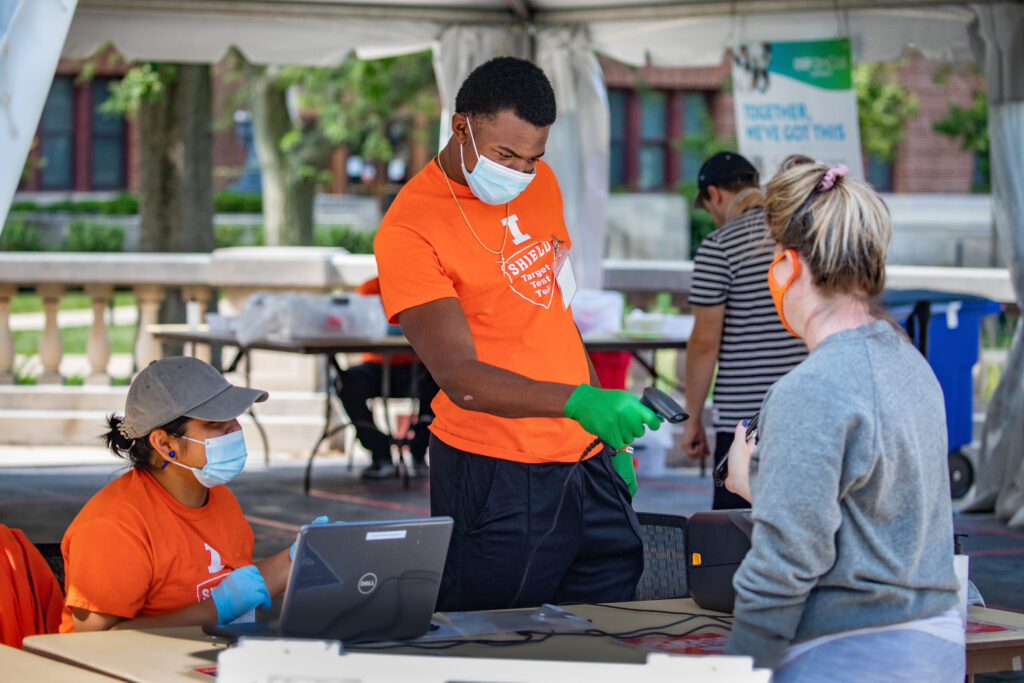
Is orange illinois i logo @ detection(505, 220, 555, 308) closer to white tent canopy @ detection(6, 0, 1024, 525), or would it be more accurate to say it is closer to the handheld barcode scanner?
the handheld barcode scanner

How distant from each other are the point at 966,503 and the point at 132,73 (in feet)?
29.3

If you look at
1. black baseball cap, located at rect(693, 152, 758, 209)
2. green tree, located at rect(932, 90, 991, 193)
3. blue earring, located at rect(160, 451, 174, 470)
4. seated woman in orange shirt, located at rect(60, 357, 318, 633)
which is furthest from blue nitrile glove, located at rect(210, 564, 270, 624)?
green tree, located at rect(932, 90, 991, 193)

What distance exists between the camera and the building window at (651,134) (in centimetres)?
2602

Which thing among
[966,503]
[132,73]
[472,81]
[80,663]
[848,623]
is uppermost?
[132,73]

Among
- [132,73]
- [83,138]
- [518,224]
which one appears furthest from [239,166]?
[518,224]

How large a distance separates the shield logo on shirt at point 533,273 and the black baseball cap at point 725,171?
1843mm

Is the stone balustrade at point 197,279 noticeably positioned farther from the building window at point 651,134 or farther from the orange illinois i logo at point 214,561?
the building window at point 651,134

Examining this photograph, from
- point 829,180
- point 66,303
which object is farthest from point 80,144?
Result: point 829,180

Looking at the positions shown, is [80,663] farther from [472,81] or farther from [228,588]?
[472,81]

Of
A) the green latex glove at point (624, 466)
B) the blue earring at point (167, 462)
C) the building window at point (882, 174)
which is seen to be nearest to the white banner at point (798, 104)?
the green latex glove at point (624, 466)

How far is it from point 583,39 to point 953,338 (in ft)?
9.10

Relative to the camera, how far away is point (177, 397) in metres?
3.23

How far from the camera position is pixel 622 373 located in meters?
8.02

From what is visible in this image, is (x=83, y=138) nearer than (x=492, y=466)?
No
